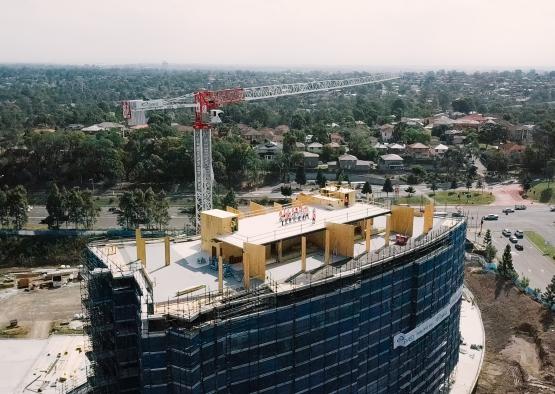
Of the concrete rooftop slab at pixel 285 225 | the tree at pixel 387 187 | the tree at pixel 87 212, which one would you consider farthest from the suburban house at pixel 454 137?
the concrete rooftop slab at pixel 285 225

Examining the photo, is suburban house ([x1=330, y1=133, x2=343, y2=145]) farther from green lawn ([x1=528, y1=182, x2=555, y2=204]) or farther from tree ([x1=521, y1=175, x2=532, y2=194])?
green lawn ([x1=528, y1=182, x2=555, y2=204])

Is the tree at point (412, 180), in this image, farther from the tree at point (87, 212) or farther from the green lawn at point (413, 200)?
the tree at point (87, 212)

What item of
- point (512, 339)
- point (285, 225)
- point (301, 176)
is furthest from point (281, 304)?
point (301, 176)

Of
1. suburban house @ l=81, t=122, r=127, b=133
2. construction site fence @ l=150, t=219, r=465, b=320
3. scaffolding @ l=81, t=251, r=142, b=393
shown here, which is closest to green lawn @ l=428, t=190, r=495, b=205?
construction site fence @ l=150, t=219, r=465, b=320

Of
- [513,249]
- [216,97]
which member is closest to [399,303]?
[216,97]

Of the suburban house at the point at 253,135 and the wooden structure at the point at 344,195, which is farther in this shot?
the suburban house at the point at 253,135

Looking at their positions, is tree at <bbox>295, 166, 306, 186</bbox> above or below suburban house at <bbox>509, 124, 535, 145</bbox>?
below
